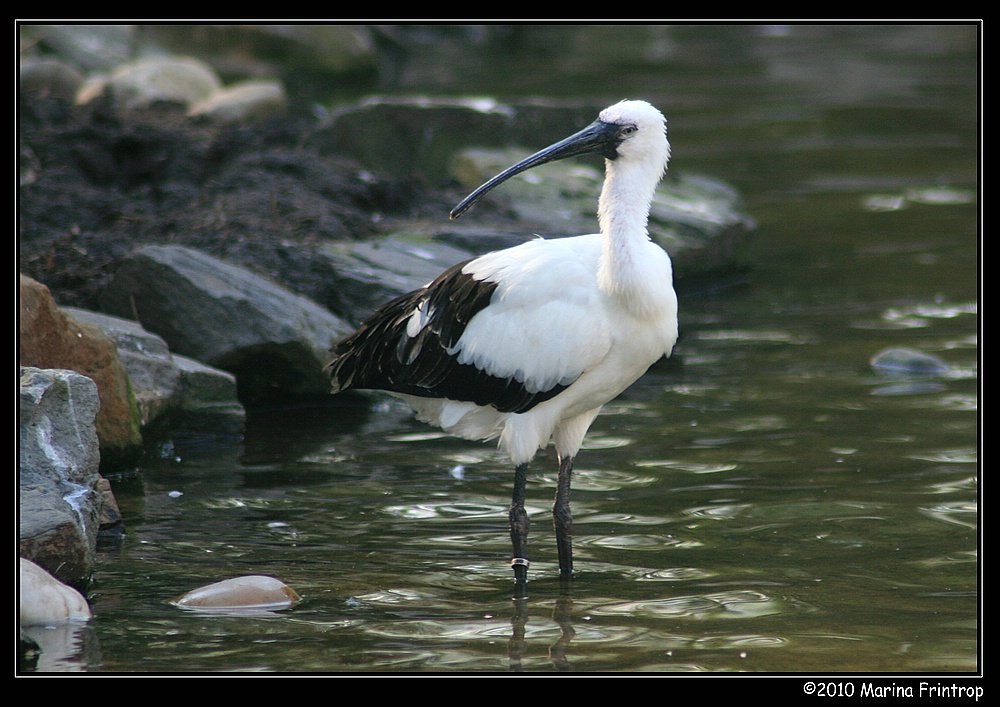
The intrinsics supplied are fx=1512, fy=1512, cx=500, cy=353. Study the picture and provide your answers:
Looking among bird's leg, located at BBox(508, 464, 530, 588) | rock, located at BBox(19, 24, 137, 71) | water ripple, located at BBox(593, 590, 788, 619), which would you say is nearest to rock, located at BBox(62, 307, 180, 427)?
bird's leg, located at BBox(508, 464, 530, 588)

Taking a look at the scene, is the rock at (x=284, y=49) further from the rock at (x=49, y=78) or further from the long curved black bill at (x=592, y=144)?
the long curved black bill at (x=592, y=144)

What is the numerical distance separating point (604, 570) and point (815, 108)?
1650 cm

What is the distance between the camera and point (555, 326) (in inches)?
268

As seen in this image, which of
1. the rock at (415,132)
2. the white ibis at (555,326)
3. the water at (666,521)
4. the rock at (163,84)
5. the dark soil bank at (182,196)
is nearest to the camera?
the water at (666,521)

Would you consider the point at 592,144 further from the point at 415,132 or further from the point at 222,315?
the point at 415,132

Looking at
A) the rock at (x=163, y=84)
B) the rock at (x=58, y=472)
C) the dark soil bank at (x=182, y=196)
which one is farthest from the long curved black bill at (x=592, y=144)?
the rock at (x=163, y=84)

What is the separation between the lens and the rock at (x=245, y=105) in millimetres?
17172

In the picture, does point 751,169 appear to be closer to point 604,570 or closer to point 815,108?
point 815,108

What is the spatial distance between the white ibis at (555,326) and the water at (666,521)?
60 cm

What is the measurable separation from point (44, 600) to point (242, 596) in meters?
0.83

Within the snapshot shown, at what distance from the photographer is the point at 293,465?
865 cm
